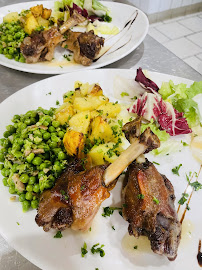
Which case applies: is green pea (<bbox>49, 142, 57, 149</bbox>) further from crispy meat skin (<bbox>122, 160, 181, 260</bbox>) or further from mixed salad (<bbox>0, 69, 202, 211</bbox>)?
crispy meat skin (<bbox>122, 160, 181, 260</bbox>)

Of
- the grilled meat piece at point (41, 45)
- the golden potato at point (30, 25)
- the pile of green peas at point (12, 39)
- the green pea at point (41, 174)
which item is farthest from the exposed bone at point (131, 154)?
the golden potato at point (30, 25)

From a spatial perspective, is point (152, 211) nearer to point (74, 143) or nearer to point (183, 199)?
point (183, 199)

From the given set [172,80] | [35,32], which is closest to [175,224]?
[172,80]

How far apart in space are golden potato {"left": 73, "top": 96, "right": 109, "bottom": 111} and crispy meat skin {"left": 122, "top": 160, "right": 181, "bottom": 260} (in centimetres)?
78

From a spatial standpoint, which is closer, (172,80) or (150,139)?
(150,139)

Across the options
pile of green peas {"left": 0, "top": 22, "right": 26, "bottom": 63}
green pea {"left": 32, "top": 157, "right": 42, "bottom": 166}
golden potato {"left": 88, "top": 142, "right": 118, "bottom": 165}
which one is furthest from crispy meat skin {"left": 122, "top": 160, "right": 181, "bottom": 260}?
pile of green peas {"left": 0, "top": 22, "right": 26, "bottom": 63}

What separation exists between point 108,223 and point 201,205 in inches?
27.6

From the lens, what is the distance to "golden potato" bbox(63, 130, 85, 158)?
2059 mm

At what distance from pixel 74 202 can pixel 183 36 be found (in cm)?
402

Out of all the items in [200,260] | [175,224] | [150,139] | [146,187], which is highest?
[150,139]

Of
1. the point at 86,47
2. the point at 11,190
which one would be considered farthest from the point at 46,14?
the point at 11,190

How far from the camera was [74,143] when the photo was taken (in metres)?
2.06

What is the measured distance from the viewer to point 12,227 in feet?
5.84

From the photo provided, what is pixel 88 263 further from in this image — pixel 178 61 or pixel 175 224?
pixel 178 61
